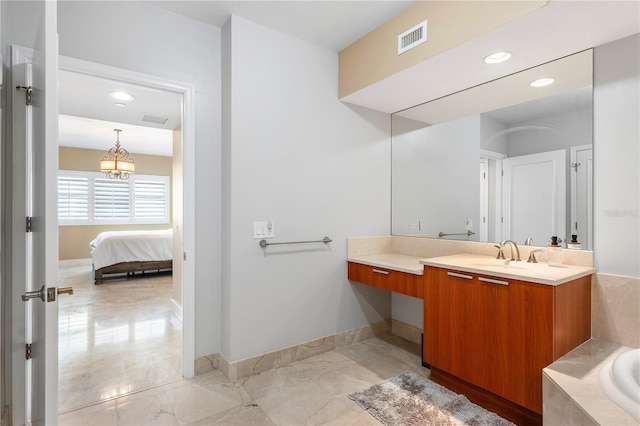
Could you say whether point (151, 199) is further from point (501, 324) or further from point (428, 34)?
point (501, 324)

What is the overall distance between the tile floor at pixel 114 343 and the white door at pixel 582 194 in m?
2.90

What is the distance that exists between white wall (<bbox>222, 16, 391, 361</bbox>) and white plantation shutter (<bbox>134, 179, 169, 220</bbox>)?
6781 millimetres

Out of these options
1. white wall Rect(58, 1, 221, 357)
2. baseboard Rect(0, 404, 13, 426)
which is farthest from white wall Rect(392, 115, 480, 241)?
baseboard Rect(0, 404, 13, 426)

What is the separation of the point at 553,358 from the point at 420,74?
1.92 metres

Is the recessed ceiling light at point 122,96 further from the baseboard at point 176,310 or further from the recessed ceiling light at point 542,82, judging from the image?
the recessed ceiling light at point 542,82

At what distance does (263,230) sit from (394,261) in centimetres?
113

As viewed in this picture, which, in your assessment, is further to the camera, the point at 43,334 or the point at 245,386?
the point at 245,386

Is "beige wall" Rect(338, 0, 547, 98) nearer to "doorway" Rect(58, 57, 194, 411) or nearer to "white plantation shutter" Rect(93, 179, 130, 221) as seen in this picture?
"doorway" Rect(58, 57, 194, 411)

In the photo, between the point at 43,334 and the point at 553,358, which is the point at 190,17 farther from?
the point at 553,358

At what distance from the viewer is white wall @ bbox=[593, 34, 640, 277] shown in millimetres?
1830

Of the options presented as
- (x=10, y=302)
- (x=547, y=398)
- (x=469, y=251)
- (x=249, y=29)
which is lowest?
(x=547, y=398)

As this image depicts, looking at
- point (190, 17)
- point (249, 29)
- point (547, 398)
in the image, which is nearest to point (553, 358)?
point (547, 398)

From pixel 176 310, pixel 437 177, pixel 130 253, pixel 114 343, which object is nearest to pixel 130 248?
pixel 130 253

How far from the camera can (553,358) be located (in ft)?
5.52
